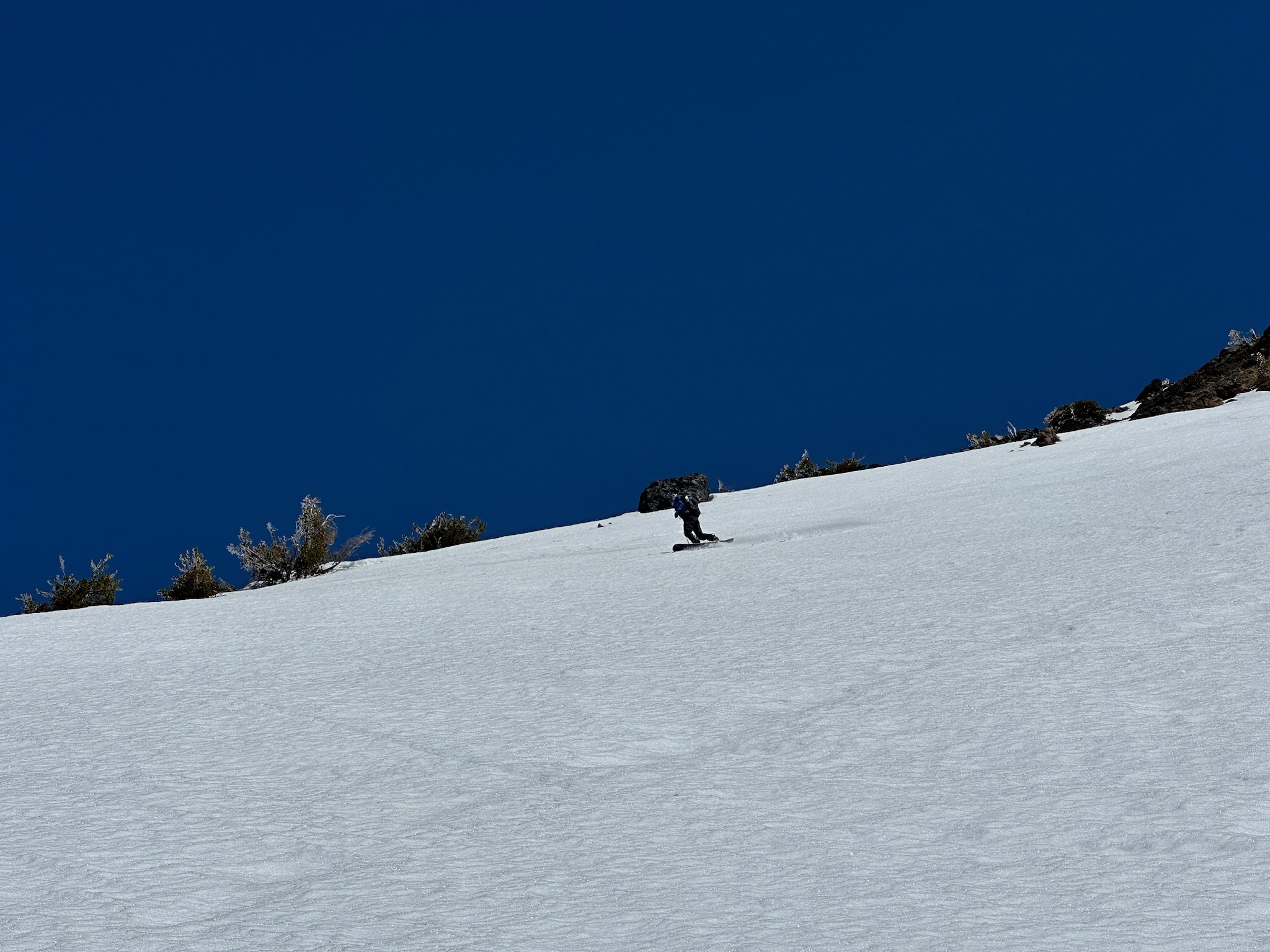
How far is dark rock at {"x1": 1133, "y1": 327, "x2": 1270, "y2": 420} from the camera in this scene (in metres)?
23.8

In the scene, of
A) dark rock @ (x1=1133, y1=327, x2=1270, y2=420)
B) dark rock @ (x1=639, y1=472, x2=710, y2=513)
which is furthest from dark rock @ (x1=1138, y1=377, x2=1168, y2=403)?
dark rock @ (x1=639, y1=472, x2=710, y2=513)

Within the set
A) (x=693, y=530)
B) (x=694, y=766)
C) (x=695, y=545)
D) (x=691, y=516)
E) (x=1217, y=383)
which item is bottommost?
(x=694, y=766)

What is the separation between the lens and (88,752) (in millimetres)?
5438

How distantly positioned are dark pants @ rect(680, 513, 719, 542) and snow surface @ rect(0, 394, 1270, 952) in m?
4.41

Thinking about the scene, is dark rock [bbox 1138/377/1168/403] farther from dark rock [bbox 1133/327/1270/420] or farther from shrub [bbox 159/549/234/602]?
shrub [bbox 159/549/234/602]

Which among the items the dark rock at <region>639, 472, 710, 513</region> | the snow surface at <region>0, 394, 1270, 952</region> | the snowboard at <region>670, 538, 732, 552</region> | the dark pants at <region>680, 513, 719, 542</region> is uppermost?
the dark rock at <region>639, 472, 710, 513</region>

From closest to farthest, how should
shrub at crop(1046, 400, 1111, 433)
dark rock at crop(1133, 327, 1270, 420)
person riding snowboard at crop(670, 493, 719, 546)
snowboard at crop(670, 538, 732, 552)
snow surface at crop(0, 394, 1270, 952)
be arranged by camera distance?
1. snow surface at crop(0, 394, 1270, 952)
2. snowboard at crop(670, 538, 732, 552)
3. person riding snowboard at crop(670, 493, 719, 546)
4. dark rock at crop(1133, 327, 1270, 420)
5. shrub at crop(1046, 400, 1111, 433)

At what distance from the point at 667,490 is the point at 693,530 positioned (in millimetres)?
10141

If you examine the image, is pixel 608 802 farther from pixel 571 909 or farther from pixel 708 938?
pixel 708 938

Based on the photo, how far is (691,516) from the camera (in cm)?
1398

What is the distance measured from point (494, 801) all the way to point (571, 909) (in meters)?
1.15

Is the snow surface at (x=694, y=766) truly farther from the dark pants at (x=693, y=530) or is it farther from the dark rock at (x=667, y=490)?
the dark rock at (x=667, y=490)

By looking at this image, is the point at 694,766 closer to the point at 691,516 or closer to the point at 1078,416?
the point at 691,516

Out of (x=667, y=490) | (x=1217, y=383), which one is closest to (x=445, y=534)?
(x=667, y=490)
